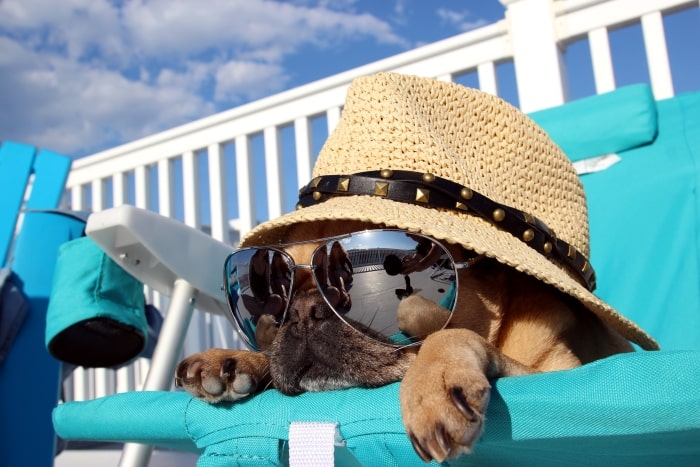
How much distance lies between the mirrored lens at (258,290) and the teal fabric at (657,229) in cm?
131

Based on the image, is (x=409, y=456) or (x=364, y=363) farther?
(x=364, y=363)

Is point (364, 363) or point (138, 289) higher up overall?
point (138, 289)

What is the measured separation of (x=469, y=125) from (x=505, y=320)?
0.45 m

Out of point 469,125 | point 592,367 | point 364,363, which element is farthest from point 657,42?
point 592,367

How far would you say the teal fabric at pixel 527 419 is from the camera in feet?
2.40

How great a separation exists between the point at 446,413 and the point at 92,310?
4.31ft

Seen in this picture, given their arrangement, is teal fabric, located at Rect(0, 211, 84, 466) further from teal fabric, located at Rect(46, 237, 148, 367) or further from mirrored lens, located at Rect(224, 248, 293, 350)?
mirrored lens, located at Rect(224, 248, 293, 350)

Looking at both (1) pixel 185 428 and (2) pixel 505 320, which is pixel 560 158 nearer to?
(2) pixel 505 320

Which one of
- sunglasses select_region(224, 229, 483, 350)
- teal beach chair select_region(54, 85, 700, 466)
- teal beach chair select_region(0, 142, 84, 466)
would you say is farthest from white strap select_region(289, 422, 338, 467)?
teal beach chair select_region(0, 142, 84, 466)

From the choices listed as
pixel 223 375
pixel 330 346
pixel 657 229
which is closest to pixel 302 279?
pixel 330 346

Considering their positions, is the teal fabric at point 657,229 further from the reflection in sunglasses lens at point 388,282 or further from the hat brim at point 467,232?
the reflection in sunglasses lens at point 388,282

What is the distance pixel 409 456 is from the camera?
91 cm

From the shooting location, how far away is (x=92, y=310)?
183 centimetres

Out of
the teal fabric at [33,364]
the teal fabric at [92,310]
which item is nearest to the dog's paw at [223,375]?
the teal fabric at [92,310]
